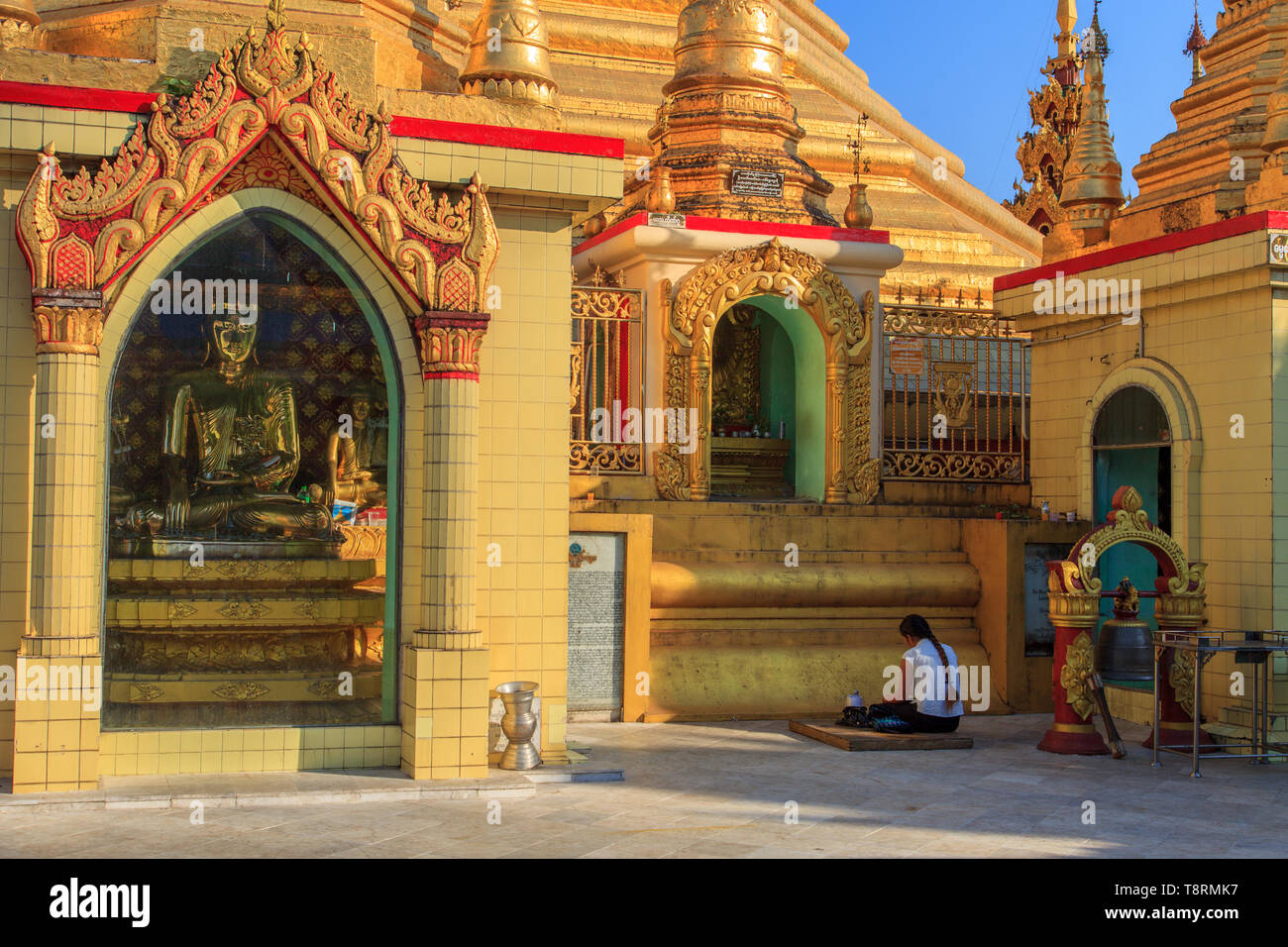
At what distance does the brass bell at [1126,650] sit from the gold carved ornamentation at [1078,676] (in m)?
0.15

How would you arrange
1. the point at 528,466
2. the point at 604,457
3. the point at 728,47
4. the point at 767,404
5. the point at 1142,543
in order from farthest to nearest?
the point at 728,47, the point at 767,404, the point at 604,457, the point at 1142,543, the point at 528,466

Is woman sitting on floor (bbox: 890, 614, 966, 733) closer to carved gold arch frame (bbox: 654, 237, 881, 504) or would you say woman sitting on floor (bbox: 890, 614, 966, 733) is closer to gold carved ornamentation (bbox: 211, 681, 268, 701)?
carved gold arch frame (bbox: 654, 237, 881, 504)

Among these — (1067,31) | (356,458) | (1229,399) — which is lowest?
(356,458)

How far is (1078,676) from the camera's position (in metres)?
10.8

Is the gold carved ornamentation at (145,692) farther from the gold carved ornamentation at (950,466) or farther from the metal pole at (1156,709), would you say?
the gold carved ornamentation at (950,466)

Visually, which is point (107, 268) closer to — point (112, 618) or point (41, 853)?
point (112, 618)

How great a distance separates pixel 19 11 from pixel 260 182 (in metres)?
3.56

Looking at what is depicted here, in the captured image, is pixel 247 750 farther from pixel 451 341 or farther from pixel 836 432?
pixel 836 432

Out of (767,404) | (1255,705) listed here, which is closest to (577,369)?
(767,404)

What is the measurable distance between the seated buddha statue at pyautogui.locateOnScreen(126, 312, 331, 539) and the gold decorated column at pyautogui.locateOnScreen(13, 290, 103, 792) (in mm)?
1034

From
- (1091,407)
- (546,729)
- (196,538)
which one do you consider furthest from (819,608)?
(196,538)

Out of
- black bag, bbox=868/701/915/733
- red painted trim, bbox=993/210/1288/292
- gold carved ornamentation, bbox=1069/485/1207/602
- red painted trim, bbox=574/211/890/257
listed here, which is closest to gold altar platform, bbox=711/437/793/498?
red painted trim, bbox=574/211/890/257

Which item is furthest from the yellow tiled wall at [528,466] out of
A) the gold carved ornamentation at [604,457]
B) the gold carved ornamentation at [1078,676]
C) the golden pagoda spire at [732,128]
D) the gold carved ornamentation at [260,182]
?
the golden pagoda spire at [732,128]

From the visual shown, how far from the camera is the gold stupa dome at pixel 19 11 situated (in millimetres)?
10985
